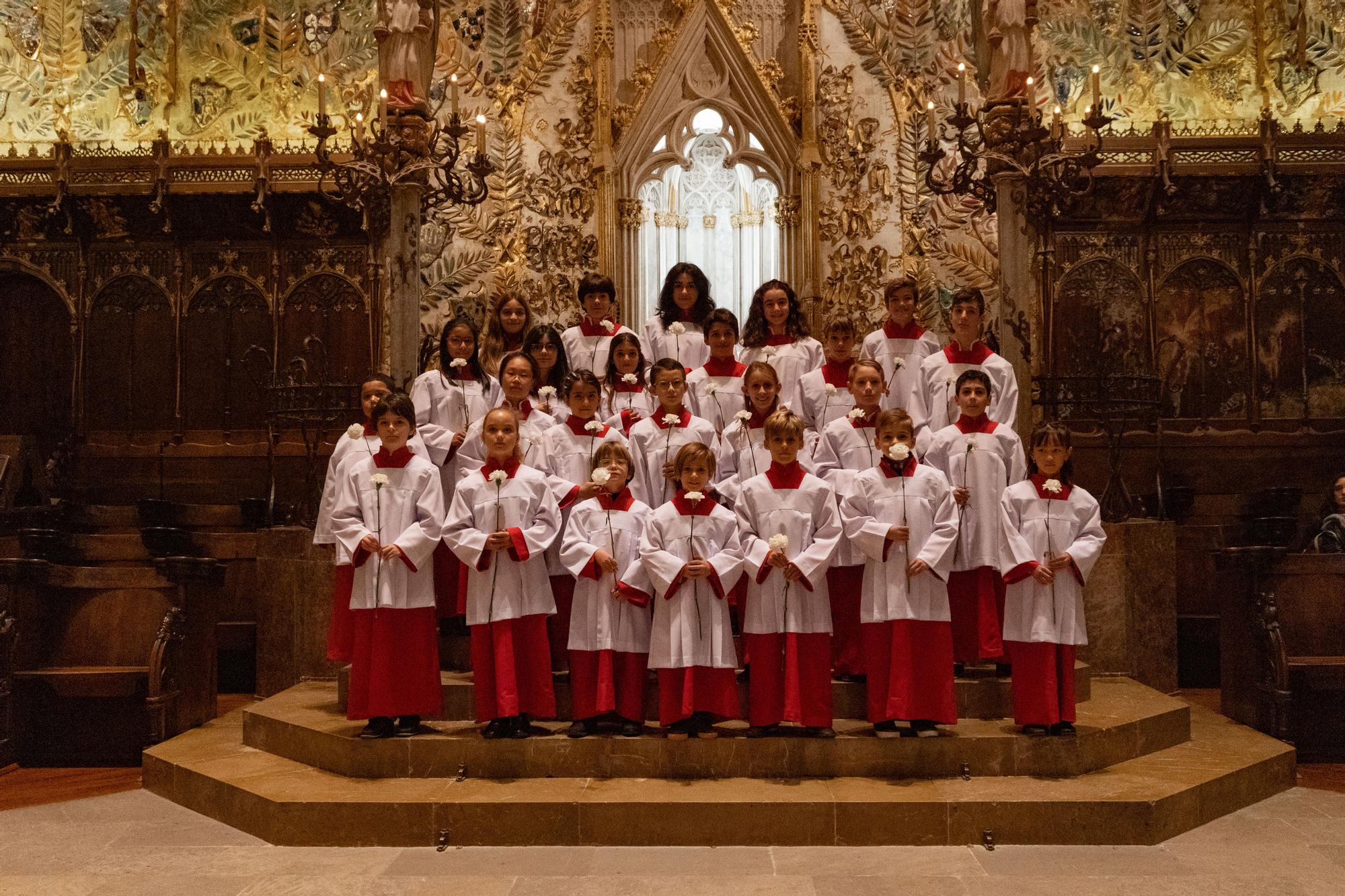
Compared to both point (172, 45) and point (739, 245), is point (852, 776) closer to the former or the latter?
point (739, 245)

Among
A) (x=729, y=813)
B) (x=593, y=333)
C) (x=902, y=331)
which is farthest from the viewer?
(x=593, y=333)

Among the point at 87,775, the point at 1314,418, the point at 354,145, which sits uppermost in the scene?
the point at 354,145

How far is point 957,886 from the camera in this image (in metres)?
4.74

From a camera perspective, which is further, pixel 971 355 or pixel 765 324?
pixel 765 324

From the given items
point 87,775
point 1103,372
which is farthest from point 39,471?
point 1103,372

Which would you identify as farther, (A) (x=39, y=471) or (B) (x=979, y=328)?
(A) (x=39, y=471)

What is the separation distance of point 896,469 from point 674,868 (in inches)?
90.7

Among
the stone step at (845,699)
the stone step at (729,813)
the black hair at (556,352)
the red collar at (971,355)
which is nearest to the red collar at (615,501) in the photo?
the stone step at (845,699)

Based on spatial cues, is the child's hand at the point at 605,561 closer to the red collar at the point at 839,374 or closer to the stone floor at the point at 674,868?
the stone floor at the point at 674,868

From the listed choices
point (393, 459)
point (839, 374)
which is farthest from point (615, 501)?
point (839, 374)

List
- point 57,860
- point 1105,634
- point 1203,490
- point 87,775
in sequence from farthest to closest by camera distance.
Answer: point 1203,490 < point 1105,634 < point 87,775 < point 57,860

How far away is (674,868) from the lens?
502cm

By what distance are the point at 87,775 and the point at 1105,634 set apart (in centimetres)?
638

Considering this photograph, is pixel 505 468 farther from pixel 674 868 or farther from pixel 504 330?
pixel 674 868
